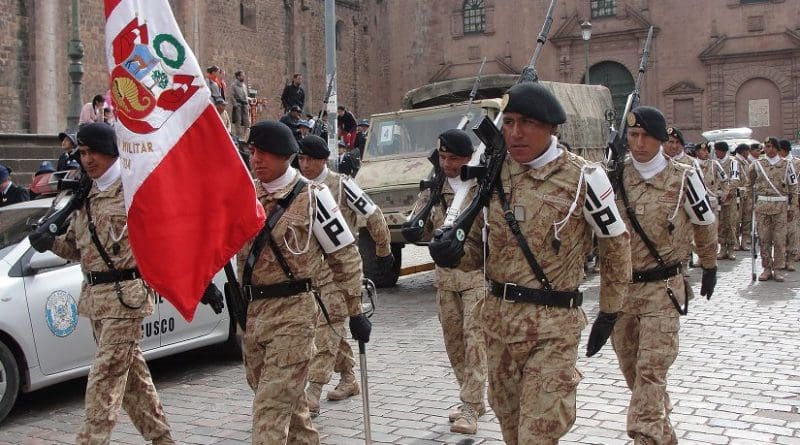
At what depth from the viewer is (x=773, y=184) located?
47.0ft

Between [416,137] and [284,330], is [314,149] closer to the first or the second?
[284,330]

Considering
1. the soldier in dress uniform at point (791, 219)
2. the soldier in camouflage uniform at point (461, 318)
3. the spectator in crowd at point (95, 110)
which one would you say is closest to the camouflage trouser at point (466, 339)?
the soldier in camouflage uniform at point (461, 318)

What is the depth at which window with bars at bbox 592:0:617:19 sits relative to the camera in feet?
138

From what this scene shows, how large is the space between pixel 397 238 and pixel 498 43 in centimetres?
3316

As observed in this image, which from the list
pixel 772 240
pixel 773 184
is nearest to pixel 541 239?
pixel 772 240

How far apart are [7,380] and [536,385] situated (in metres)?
4.40

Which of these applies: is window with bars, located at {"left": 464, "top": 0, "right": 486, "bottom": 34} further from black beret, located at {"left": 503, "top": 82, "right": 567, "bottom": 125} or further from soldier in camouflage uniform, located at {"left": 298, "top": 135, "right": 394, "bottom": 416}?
black beret, located at {"left": 503, "top": 82, "right": 567, "bottom": 125}

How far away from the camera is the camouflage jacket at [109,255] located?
17.3 ft

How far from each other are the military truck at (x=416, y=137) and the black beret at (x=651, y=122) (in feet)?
19.8

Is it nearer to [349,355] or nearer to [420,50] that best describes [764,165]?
[349,355]

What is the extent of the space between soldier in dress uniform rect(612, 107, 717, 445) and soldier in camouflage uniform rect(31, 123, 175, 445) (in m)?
2.80

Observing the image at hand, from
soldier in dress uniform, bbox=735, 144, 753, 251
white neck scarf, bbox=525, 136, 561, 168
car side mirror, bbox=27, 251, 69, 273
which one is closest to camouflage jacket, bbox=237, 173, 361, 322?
white neck scarf, bbox=525, 136, 561, 168

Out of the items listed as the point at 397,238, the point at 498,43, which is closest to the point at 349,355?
the point at 397,238

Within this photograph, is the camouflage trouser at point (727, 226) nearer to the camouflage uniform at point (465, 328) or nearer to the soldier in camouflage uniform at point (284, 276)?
the camouflage uniform at point (465, 328)
